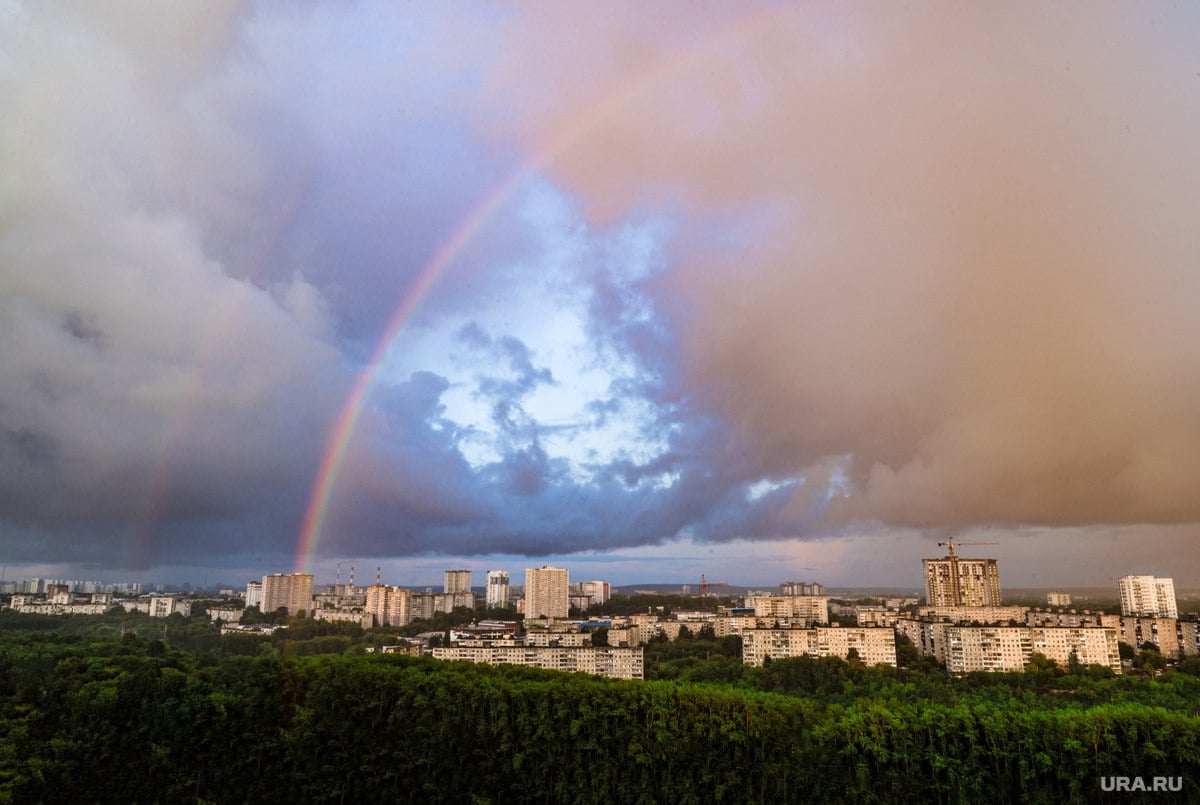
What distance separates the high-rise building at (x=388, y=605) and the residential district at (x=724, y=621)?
9 centimetres

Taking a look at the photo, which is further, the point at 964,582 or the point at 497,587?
the point at 497,587

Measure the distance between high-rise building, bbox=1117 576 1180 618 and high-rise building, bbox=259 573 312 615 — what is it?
7071 cm

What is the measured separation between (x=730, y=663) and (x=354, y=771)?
77.8ft

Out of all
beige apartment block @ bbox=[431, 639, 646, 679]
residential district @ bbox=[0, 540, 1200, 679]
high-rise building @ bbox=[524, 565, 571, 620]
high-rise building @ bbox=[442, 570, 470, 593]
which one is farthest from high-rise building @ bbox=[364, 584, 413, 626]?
beige apartment block @ bbox=[431, 639, 646, 679]

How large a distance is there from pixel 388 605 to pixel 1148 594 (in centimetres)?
6641

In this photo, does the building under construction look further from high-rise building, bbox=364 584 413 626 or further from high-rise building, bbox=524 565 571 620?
high-rise building, bbox=364 584 413 626

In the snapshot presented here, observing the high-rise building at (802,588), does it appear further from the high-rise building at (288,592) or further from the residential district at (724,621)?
the high-rise building at (288,592)

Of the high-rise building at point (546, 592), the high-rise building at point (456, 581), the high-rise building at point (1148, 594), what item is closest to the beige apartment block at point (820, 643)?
the high-rise building at point (546, 592)

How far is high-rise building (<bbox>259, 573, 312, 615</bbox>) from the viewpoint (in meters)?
57.5

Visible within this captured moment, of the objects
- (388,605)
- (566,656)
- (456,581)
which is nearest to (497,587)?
(456,581)

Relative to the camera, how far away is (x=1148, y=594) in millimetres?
61906

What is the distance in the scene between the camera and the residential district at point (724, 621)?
36781mm

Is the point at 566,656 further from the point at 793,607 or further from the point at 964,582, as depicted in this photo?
the point at 964,582

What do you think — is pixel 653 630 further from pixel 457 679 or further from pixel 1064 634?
pixel 457 679
